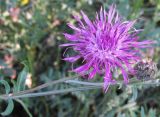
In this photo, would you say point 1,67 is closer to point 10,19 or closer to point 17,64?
point 17,64

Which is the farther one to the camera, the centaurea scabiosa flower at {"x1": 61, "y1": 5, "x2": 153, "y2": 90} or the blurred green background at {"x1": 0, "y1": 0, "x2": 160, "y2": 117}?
the blurred green background at {"x1": 0, "y1": 0, "x2": 160, "y2": 117}

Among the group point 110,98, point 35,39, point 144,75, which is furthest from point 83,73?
point 35,39

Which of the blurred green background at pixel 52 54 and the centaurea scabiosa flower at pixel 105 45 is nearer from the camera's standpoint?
the centaurea scabiosa flower at pixel 105 45

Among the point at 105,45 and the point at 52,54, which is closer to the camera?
the point at 105,45

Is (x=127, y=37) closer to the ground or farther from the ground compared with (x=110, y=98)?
farther from the ground
